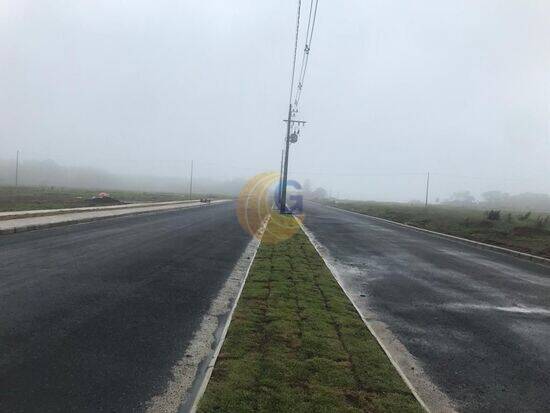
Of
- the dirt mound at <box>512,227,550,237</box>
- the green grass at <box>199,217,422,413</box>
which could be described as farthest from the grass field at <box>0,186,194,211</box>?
the dirt mound at <box>512,227,550,237</box>

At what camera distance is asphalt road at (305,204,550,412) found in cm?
497

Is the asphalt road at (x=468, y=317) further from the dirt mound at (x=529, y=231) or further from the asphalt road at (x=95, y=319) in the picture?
the dirt mound at (x=529, y=231)

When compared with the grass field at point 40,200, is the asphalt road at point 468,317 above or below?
above

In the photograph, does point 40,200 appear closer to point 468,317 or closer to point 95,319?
point 95,319

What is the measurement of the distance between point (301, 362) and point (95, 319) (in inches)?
110

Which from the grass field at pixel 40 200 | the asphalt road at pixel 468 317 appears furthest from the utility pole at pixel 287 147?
the asphalt road at pixel 468 317

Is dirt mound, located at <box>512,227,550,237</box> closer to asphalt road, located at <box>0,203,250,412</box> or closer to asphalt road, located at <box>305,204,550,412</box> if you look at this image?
asphalt road, located at <box>305,204,550,412</box>

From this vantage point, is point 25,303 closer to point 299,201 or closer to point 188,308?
point 188,308

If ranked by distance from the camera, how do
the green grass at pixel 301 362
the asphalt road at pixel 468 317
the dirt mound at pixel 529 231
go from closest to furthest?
the green grass at pixel 301 362, the asphalt road at pixel 468 317, the dirt mound at pixel 529 231

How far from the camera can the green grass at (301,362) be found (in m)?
4.14

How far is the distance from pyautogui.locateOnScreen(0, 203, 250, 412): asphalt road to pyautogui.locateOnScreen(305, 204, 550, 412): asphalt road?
9.22 feet

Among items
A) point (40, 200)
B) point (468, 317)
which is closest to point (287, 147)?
point (40, 200)

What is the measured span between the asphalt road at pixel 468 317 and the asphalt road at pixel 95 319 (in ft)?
9.22

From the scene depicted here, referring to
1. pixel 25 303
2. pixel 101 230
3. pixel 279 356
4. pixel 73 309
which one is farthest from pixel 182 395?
pixel 101 230
